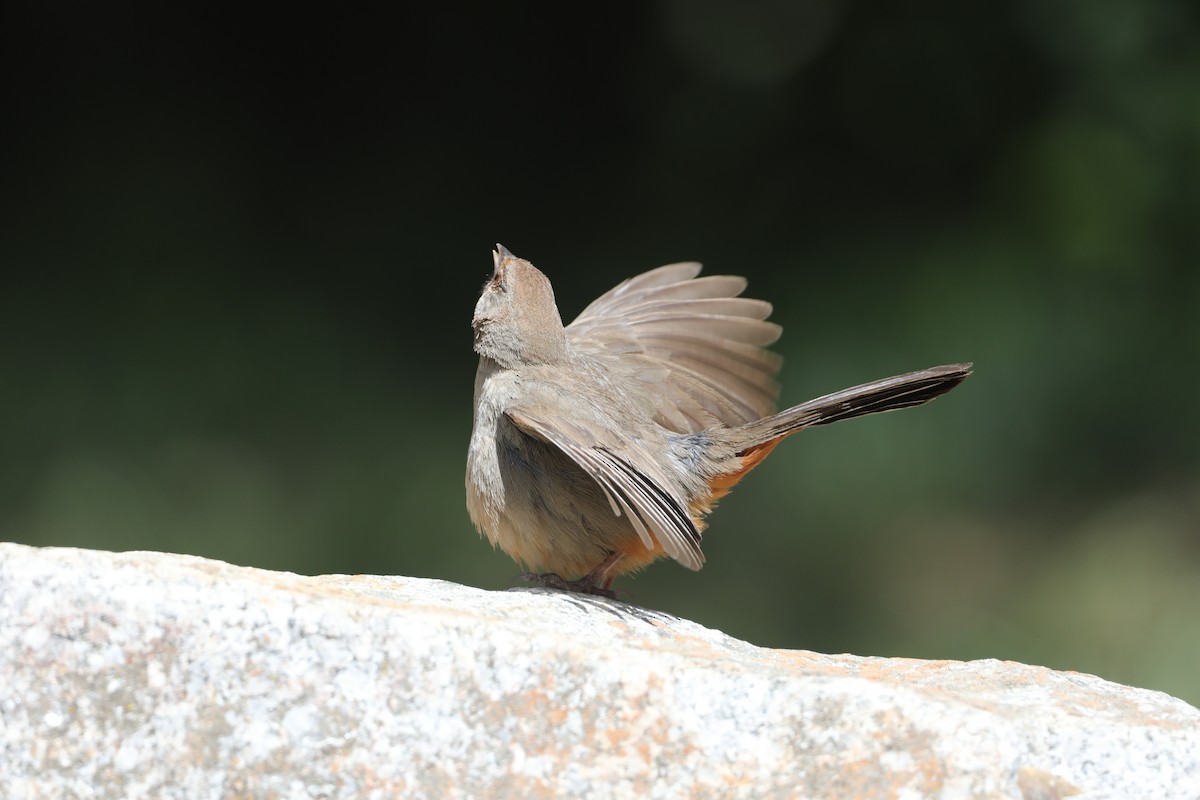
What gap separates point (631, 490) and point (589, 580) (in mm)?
484

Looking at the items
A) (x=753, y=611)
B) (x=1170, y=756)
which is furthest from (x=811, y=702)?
(x=753, y=611)

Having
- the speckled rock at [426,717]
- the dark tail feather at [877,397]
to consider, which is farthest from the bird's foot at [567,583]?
the speckled rock at [426,717]

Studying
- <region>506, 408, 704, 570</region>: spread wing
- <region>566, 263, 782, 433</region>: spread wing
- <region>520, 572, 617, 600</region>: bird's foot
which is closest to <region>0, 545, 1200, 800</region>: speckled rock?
<region>506, 408, 704, 570</region>: spread wing

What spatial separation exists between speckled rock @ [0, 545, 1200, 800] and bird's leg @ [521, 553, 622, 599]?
3.94 feet

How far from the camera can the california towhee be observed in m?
3.54

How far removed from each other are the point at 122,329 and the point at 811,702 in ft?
16.3

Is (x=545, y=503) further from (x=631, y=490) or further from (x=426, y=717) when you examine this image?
(x=426, y=717)

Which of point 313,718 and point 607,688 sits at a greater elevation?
point 607,688

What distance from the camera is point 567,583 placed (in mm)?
3750

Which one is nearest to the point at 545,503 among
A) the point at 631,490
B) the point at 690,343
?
the point at 631,490

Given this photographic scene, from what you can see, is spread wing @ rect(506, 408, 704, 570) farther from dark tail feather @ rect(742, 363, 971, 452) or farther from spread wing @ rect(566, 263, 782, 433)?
spread wing @ rect(566, 263, 782, 433)

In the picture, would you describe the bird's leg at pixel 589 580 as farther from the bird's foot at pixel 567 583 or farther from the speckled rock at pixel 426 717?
the speckled rock at pixel 426 717

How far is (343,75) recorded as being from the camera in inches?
272

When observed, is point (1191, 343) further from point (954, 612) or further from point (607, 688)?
point (607, 688)
